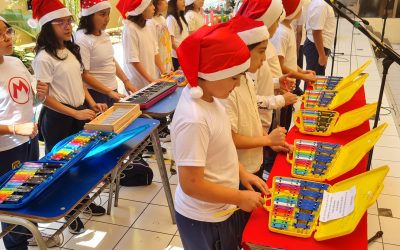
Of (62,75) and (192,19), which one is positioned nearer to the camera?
(62,75)

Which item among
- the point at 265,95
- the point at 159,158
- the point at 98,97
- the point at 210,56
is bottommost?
the point at 159,158

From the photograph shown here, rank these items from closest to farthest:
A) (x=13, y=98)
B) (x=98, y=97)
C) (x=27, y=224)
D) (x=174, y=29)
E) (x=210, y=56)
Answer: (x=210, y=56) → (x=27, y=224) → (x=13, y=98) → (x=98, y=97) → (x=174, y=29)

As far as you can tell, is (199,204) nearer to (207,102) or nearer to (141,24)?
(207,102)

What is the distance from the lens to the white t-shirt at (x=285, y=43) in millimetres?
2689

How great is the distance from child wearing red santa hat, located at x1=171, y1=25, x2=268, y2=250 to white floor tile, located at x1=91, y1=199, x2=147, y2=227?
4.38ft

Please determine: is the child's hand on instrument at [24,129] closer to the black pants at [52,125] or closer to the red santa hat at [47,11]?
the black pants at [52,125]

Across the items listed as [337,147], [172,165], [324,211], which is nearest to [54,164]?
[324,211]

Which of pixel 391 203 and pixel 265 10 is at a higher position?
pixel 265 10

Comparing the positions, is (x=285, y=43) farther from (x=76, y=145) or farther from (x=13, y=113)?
(x=13, y=113)

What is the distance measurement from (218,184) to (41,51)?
150 centimetres

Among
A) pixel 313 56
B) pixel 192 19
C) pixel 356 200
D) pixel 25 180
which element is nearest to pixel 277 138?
pixel 356 200

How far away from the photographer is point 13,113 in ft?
6.54

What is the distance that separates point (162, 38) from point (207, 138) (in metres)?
2.56

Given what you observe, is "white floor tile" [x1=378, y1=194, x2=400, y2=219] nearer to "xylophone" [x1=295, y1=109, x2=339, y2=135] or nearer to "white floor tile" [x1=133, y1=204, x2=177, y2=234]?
"xylophone" [x1=295, y1=109, x2=339, y2=135]
